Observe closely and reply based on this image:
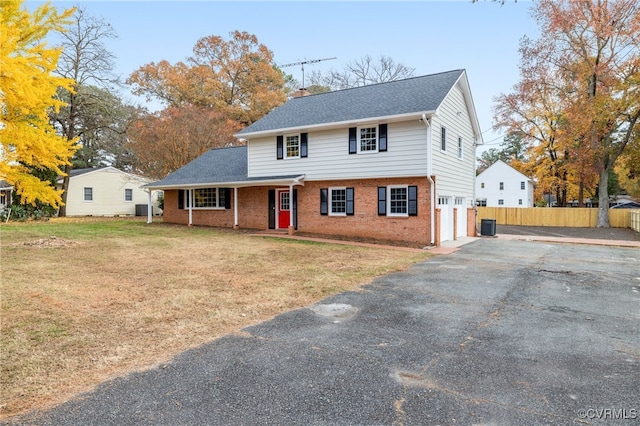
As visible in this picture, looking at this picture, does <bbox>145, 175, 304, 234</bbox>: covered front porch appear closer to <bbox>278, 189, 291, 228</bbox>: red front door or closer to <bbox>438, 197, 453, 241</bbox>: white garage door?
<bbox>278, 189, 291, 228</bbox>: red front door

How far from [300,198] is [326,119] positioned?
3.80m

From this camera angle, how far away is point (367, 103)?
55.0 ft

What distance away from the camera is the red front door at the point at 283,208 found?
18.3 meters

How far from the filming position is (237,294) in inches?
265

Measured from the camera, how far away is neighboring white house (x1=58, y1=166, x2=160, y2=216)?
92.4 ft

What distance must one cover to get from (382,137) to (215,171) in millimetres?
10187

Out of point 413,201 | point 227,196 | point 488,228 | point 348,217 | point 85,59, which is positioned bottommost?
point 488,228

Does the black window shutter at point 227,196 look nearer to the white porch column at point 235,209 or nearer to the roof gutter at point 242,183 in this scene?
the white porch column at point 235,209

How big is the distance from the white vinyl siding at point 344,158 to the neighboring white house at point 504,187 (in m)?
36.8

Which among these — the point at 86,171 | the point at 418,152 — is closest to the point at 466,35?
the point at 418,152

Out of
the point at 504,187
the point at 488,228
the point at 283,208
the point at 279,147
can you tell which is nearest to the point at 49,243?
the point at 283,208

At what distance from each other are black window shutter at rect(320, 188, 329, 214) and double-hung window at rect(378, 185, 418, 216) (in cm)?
254

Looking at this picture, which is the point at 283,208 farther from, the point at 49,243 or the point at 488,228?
the point at 488,228

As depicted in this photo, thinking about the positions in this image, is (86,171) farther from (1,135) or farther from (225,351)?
(225,351)
